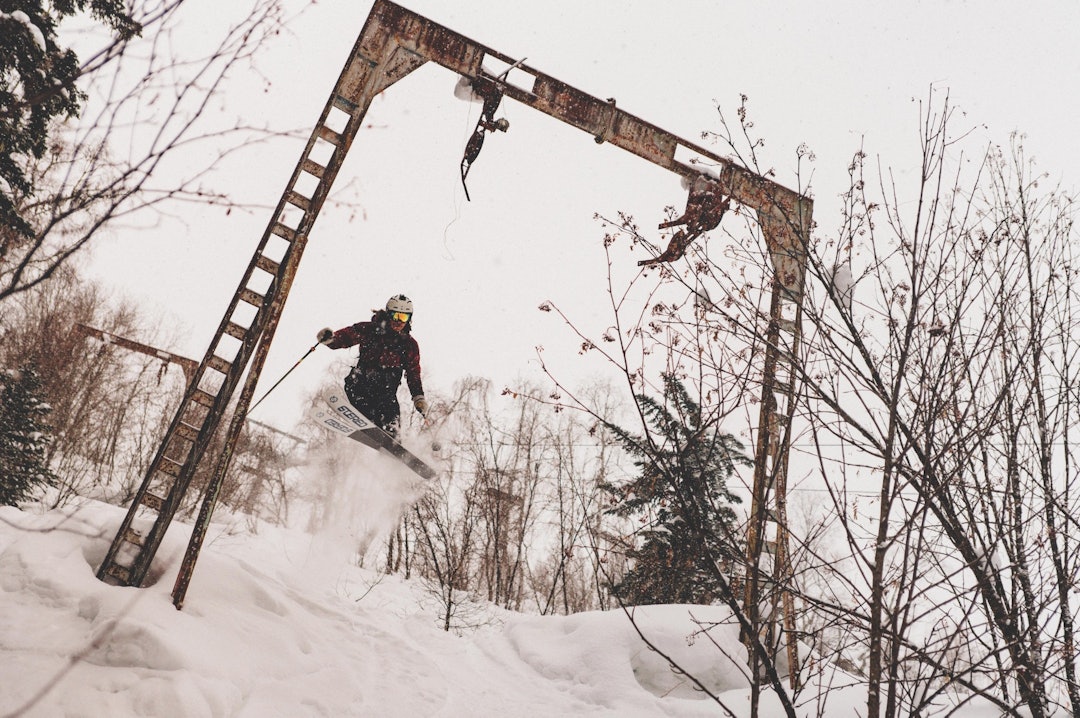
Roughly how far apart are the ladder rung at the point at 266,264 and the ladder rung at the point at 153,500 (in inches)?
72.4

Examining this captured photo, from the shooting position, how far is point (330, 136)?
15.8ft

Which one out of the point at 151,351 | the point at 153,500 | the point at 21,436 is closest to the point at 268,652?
the point at 153,500

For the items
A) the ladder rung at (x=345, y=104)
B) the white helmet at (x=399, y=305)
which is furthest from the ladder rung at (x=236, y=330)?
the white helmet at (x=399, y=305)

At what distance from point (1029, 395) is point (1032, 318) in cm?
65

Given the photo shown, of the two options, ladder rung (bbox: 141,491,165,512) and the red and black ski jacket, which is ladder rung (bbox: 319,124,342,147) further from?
ladder rung (bbox: 141,491,165,512)

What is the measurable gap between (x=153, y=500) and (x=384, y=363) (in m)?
3.15

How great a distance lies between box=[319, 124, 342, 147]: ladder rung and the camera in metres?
4.79

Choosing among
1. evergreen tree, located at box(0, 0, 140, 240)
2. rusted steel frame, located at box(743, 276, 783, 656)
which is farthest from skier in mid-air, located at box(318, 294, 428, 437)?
rusted steel frame, located at box(743, 276, 783, 656)

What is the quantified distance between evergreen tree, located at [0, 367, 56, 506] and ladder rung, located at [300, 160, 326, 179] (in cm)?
863

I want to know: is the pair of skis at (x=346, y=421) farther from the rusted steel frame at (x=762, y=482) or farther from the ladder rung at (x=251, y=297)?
the rusted steel frame at (x=762, y=482)

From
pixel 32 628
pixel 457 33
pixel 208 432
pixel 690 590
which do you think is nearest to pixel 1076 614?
pixel 208 432

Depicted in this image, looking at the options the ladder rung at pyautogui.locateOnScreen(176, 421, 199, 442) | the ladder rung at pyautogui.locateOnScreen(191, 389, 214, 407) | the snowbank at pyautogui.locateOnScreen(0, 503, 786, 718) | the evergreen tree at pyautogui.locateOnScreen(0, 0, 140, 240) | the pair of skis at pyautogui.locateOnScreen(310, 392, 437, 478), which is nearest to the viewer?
the evergreen tree at pyautogui.locateOnScreen(0, 0, 140, 240)

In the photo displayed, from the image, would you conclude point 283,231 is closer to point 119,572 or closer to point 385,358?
point 385,358

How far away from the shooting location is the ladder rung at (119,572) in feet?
13.1
